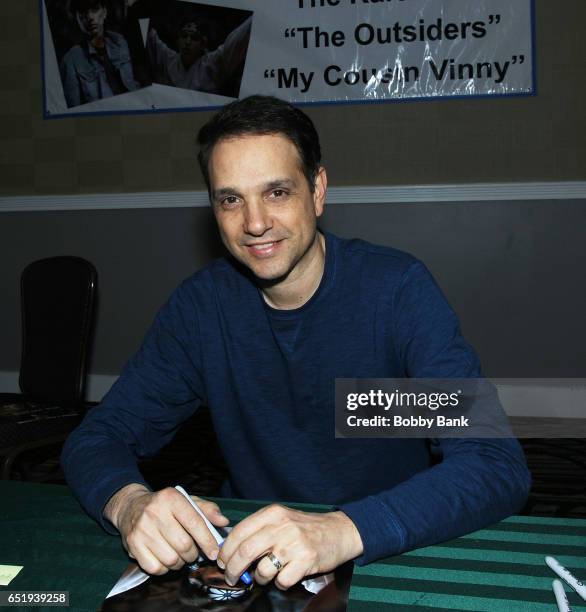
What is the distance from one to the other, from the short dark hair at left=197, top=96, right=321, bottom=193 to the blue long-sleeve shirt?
0.71 feet

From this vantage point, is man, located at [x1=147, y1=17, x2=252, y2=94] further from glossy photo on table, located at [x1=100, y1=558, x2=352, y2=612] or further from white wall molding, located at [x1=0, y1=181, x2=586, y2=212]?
glossy photo on table, located at [x1=100, y1=558, x2=352, y2=612]

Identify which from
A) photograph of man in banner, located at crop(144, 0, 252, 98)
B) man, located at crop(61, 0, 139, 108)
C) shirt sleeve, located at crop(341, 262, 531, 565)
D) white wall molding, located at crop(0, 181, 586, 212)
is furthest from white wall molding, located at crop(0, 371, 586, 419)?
man, located at crop(61, 0, 139, 108)

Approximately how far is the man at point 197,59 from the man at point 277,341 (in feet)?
7.93

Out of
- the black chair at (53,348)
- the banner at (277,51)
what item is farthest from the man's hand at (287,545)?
the banner at (277,51)

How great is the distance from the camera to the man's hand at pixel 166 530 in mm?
887

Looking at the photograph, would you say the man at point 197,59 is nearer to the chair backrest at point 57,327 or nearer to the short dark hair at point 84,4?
the short dark hair at point 84,4

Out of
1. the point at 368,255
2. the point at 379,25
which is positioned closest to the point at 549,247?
the point at 379,25

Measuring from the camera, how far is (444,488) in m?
0.98

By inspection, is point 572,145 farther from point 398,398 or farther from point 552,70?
point 398,398

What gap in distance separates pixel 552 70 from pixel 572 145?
15.5 inches

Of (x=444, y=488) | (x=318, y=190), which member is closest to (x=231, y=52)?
(x=318, y=190)

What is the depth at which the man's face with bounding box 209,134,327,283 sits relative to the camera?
1.30m

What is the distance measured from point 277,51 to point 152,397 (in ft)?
8.91

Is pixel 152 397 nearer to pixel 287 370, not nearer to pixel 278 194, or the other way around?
pixel 287 370
